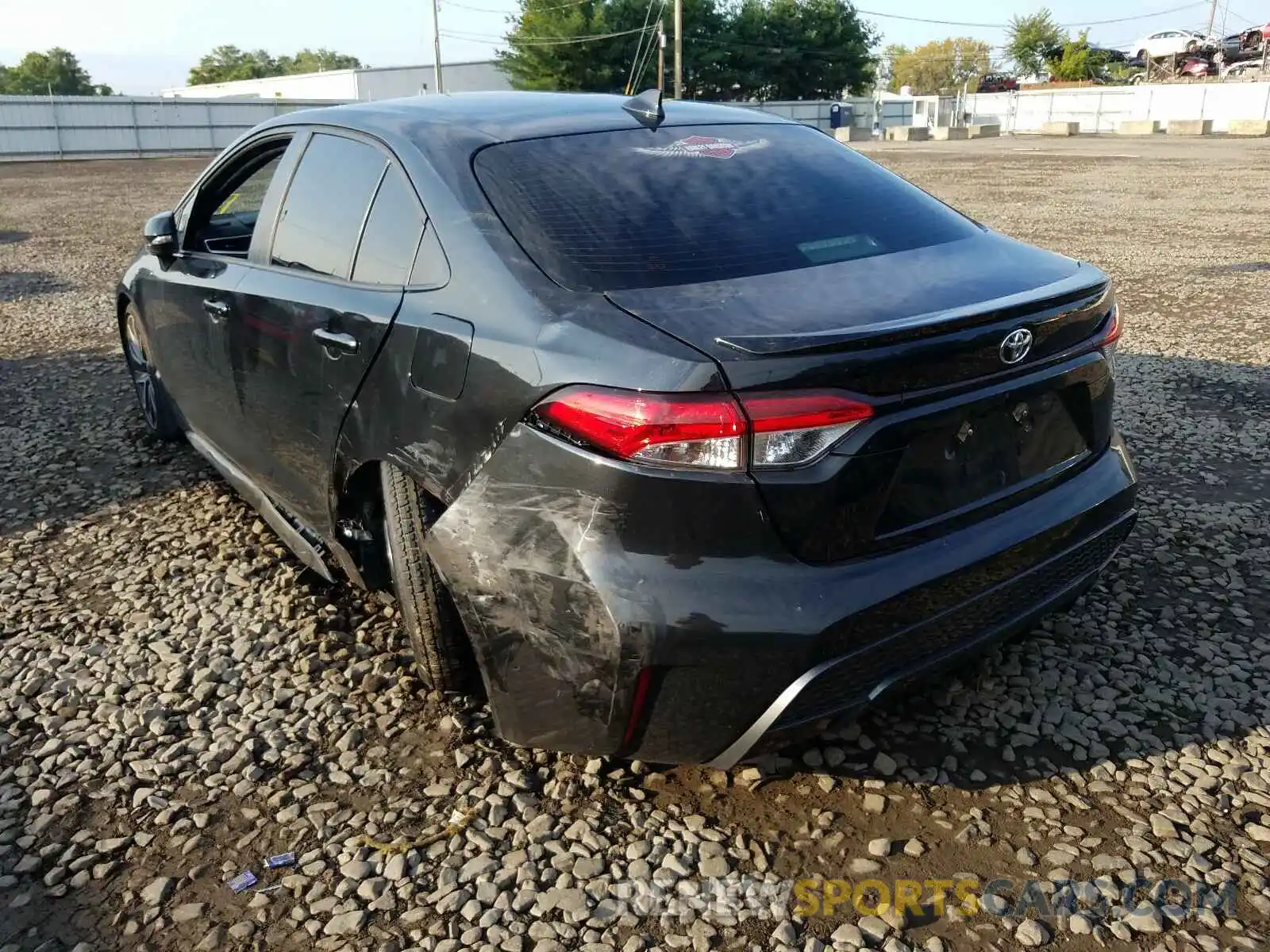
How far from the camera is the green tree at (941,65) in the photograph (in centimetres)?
9244

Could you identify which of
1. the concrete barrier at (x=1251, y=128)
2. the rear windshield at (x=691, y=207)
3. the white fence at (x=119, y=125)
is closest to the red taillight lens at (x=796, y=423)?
the rear windshield at (x=691, y=207)

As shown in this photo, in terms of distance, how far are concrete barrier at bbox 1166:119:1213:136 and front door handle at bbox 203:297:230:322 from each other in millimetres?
44633

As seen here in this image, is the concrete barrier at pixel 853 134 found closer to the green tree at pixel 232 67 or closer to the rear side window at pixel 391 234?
the rear side window at pixel 391 234

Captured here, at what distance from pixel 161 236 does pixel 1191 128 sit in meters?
45.3

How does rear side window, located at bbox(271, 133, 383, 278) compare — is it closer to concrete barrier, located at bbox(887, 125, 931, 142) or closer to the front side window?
Answer: the front side window

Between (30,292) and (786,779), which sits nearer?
(786,779)

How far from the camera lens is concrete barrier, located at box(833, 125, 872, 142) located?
47334 millimetres

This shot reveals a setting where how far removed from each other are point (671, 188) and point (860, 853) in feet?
5.68

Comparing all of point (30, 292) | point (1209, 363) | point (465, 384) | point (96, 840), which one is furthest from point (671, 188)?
point (30, 292)

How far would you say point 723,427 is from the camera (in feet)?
6.55

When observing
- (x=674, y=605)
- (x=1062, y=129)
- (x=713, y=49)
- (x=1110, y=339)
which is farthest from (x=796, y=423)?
(x=713, y=49)

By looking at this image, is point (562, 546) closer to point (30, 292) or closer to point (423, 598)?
point (423, 598)

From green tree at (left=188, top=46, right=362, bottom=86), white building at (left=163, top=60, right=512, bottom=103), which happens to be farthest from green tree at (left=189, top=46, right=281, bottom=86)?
white building at (left=163, top=60, right=512, bottom=103)

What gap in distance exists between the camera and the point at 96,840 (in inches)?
96.5
